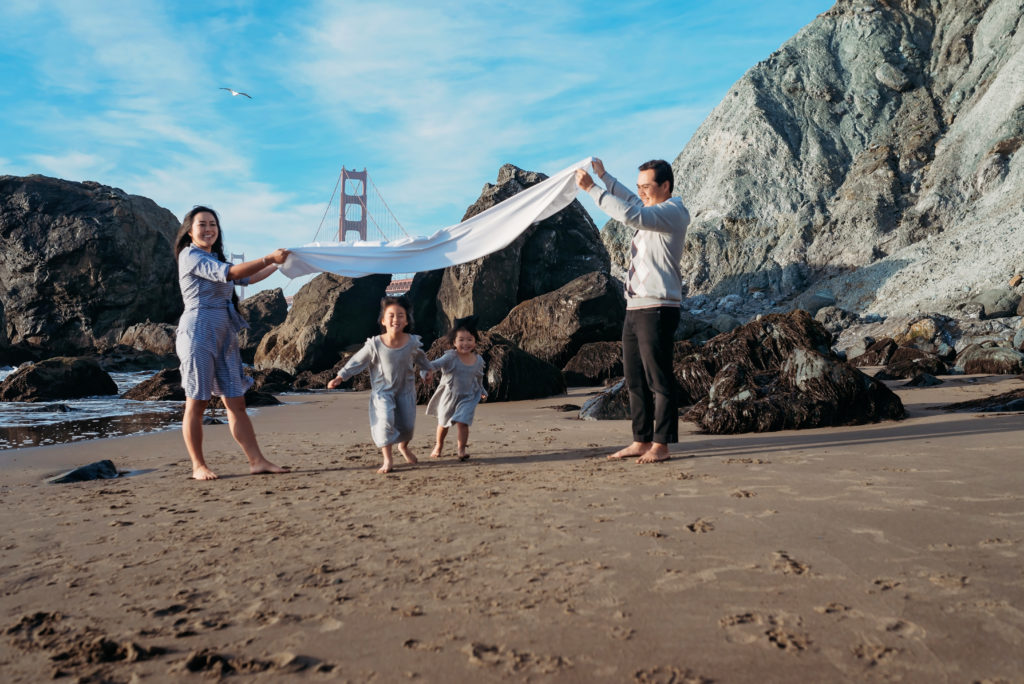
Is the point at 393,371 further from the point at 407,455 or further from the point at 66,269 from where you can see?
the point at 66,269

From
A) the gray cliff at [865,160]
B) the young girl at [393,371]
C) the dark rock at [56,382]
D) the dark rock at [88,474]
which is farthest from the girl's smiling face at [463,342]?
the gray cliff at [865,160]

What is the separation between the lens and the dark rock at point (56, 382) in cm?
1078

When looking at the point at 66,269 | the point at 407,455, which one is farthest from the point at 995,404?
the point at 66,269

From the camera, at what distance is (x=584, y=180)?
4367 mm

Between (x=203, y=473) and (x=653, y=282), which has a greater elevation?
(x=653, y=282)

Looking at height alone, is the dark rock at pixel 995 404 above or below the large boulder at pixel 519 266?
below

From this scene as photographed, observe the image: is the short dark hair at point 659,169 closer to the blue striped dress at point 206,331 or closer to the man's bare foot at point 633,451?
the man's bare foot at point 633,451

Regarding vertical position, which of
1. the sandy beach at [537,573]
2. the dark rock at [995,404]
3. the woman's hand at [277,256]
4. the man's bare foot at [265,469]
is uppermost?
the woman's hand at [277,256]

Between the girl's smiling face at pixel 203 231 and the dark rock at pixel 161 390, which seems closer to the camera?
the girl's smiling face at pixel 203 231

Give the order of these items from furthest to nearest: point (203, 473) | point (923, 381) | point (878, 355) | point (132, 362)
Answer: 1. point (132, 362)
2. point (878, 355)
3. point (923, 381)
4. point (203, 473)

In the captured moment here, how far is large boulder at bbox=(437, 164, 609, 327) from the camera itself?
17.2 meters

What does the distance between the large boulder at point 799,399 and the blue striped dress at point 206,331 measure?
3.53 meters

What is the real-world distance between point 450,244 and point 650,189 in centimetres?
156

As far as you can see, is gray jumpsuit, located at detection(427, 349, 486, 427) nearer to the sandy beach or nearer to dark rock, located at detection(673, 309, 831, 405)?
the sandy beach
